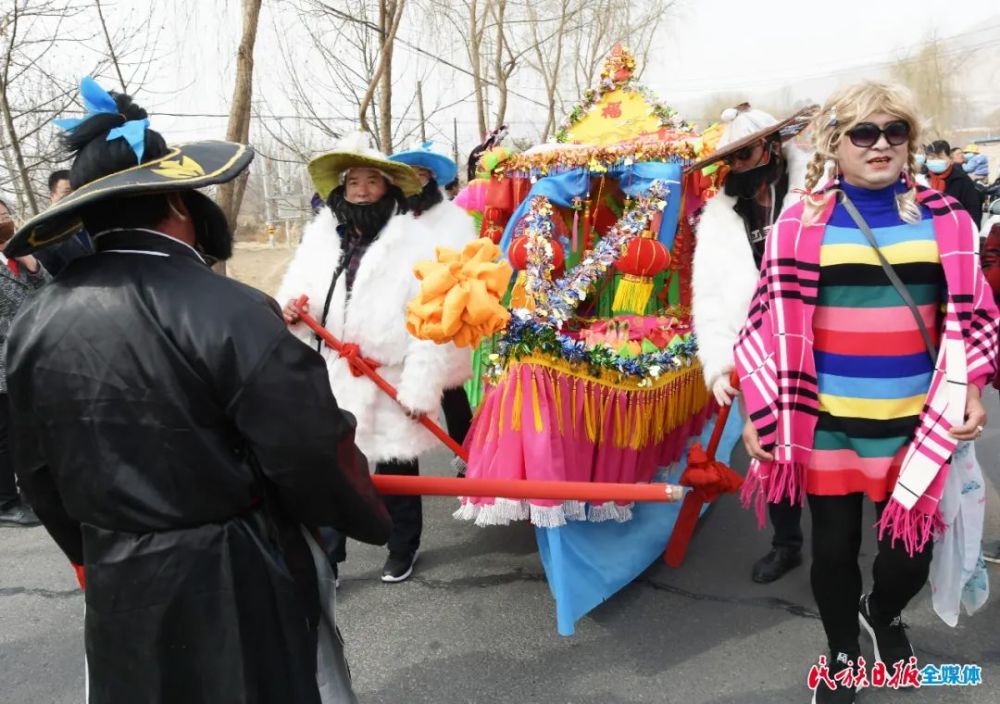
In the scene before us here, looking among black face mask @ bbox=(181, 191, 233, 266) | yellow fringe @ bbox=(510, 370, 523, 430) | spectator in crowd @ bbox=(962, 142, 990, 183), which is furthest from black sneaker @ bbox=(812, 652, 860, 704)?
spectator in crowd @ bbox=(962, 142, 990, 183)

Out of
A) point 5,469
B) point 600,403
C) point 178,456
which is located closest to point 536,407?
point 600,403

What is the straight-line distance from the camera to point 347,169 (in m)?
2.91

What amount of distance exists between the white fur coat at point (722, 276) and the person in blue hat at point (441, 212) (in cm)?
94

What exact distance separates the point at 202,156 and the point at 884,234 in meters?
1.72

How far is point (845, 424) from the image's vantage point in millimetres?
1998

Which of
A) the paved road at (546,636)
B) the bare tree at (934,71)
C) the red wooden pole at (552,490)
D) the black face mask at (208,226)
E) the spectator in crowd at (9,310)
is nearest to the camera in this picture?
the black face mask at (208,226)

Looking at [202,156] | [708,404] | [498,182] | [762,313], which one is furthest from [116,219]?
[708,404]

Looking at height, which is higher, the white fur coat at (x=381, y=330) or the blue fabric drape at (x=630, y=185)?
A: the blue fabric drape at (x=630, y=185)

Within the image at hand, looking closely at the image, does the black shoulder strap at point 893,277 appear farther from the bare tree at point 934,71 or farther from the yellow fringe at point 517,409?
the bare tree at point 934,71

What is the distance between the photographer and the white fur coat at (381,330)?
2.81m

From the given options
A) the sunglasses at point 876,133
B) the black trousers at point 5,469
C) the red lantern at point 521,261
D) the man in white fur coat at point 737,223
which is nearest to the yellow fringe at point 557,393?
the red lantern at point 521,261

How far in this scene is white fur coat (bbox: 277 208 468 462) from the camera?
2812mm

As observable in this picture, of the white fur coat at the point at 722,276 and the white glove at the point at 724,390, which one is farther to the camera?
the white fur coat at the point at 722,276

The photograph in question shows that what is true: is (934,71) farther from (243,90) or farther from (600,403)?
(600,403)
